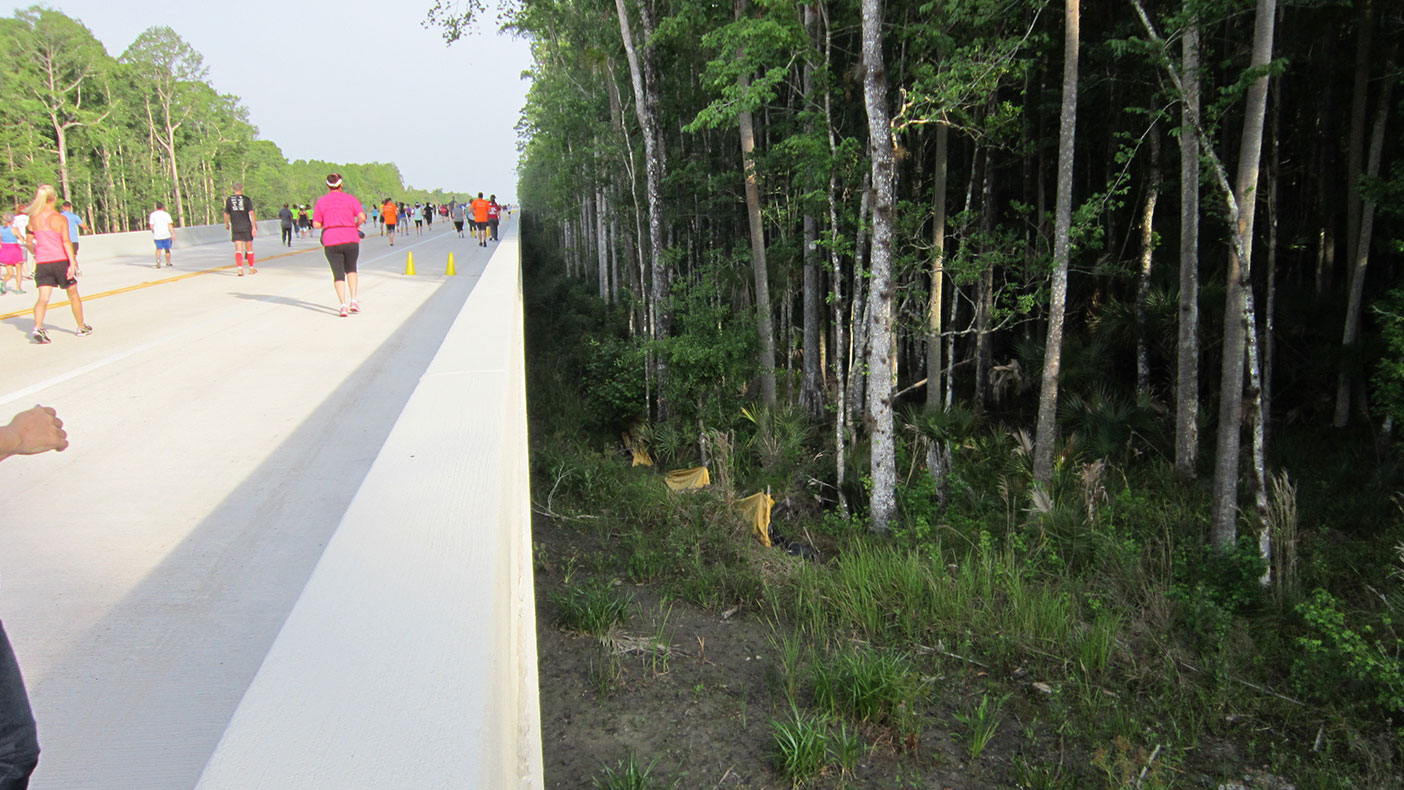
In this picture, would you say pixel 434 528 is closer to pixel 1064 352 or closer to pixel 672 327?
pixel 1064 352

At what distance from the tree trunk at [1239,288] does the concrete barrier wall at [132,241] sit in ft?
85.7

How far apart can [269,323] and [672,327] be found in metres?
7.02

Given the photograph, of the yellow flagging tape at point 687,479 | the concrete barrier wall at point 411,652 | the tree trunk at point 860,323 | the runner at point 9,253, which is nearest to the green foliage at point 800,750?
the concrete barrier wall at point 411,652

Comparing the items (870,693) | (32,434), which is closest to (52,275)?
(32,434)

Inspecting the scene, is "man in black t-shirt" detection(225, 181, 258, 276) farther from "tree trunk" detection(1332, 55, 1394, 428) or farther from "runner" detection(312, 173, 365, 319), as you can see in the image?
"tree trunk" detection(1332, 55, 1394, 428)

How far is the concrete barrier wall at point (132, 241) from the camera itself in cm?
2352

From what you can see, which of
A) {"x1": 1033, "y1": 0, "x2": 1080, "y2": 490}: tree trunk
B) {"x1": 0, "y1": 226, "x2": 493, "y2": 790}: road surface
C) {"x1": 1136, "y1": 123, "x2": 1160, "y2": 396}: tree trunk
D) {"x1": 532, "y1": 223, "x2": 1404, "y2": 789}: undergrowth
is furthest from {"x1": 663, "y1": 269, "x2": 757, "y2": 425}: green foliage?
{"x1": 1136, "y1": 123, "x2": 1160, "y2": 396}: tree trunk

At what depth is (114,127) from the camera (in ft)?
186

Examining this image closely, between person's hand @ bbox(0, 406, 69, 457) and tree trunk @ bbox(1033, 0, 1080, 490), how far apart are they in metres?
9.22

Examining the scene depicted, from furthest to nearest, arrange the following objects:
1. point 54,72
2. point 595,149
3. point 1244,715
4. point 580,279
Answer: point 54,72 → point 580,279 → point 595,149 → point 1244,715

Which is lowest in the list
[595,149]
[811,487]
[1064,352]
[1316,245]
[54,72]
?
[811,487]

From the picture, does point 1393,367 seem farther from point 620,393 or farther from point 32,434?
point 32,434

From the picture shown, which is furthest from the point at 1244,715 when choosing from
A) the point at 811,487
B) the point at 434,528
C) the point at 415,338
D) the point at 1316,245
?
the point at 1316,245

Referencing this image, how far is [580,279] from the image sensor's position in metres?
34.9
